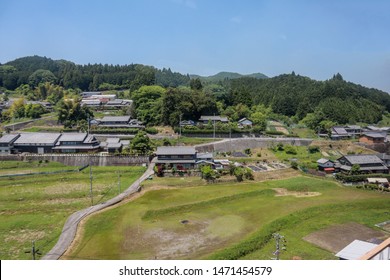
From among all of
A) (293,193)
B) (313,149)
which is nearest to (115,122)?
(313,149)

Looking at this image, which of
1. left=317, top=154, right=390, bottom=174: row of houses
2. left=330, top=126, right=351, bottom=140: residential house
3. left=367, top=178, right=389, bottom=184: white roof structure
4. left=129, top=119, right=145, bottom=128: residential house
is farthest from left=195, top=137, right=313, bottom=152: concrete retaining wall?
left=367, top=178, right=389, bottom=184: white roof structure

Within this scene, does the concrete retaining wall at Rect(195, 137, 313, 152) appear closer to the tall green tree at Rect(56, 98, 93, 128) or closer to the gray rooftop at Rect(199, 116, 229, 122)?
the gray rooftop at Rect(199, 116, 229, 122)

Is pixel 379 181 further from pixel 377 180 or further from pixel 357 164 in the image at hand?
pixel 357 164

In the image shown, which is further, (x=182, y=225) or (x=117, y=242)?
(x=182, y=225)

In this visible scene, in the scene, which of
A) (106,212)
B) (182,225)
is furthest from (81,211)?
(182,225)

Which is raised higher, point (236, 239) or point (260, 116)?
point (260, 116)

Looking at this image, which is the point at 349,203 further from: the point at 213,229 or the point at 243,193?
the point at 213,229

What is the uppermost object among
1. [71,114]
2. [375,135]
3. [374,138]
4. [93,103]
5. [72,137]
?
[93,103]
